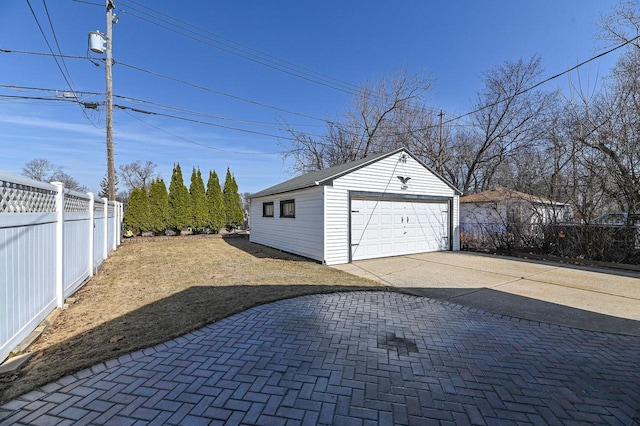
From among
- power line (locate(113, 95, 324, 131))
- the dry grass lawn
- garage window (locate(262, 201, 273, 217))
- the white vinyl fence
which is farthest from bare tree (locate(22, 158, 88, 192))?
the white vinyl fence

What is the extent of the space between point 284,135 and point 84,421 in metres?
18.6

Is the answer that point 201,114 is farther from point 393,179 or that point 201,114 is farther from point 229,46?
point 393,179

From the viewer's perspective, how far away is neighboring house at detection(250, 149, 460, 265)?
342 inches

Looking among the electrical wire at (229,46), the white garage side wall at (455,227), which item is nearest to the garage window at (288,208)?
the white garage side wall at (455,227)

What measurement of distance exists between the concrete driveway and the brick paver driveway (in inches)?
26.8

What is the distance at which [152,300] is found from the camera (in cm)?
478

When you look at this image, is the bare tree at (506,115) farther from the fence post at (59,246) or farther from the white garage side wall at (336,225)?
the fence post at (59,246)

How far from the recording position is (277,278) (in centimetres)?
659

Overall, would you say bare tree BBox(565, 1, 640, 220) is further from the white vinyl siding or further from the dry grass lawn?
the dry grass lawn

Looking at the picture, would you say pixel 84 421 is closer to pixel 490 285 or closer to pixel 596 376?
pixel 596 376

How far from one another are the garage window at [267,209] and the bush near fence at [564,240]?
860cm

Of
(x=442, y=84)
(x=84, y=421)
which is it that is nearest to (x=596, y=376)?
(x=84, y=421)

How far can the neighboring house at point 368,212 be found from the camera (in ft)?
28.5

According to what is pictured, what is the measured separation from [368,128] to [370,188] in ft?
39.8
